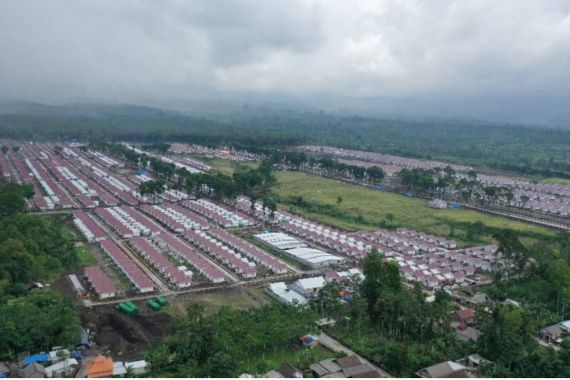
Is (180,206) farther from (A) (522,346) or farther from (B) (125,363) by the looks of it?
(A) (522,346)

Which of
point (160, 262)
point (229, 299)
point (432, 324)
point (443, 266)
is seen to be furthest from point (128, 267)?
point (443, 266)

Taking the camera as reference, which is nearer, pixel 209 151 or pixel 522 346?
pixel 522 346

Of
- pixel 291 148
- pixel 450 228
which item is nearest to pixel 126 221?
pixel 450 228

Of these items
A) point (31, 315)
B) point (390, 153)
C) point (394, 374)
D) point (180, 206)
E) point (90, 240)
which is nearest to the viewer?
point (394, 374)

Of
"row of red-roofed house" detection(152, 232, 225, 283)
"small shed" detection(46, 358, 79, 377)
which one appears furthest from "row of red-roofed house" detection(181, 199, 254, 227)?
"small shed" detection(46, 358, 79, 377)

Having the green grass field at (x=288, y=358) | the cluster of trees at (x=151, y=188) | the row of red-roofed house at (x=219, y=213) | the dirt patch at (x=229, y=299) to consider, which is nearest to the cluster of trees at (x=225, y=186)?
the row of red-roofed house at (x=219, y=213)

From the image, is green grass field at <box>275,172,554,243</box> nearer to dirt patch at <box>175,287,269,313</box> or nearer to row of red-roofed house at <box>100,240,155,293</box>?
dirt patch at <box>175,287,269,313</box>
